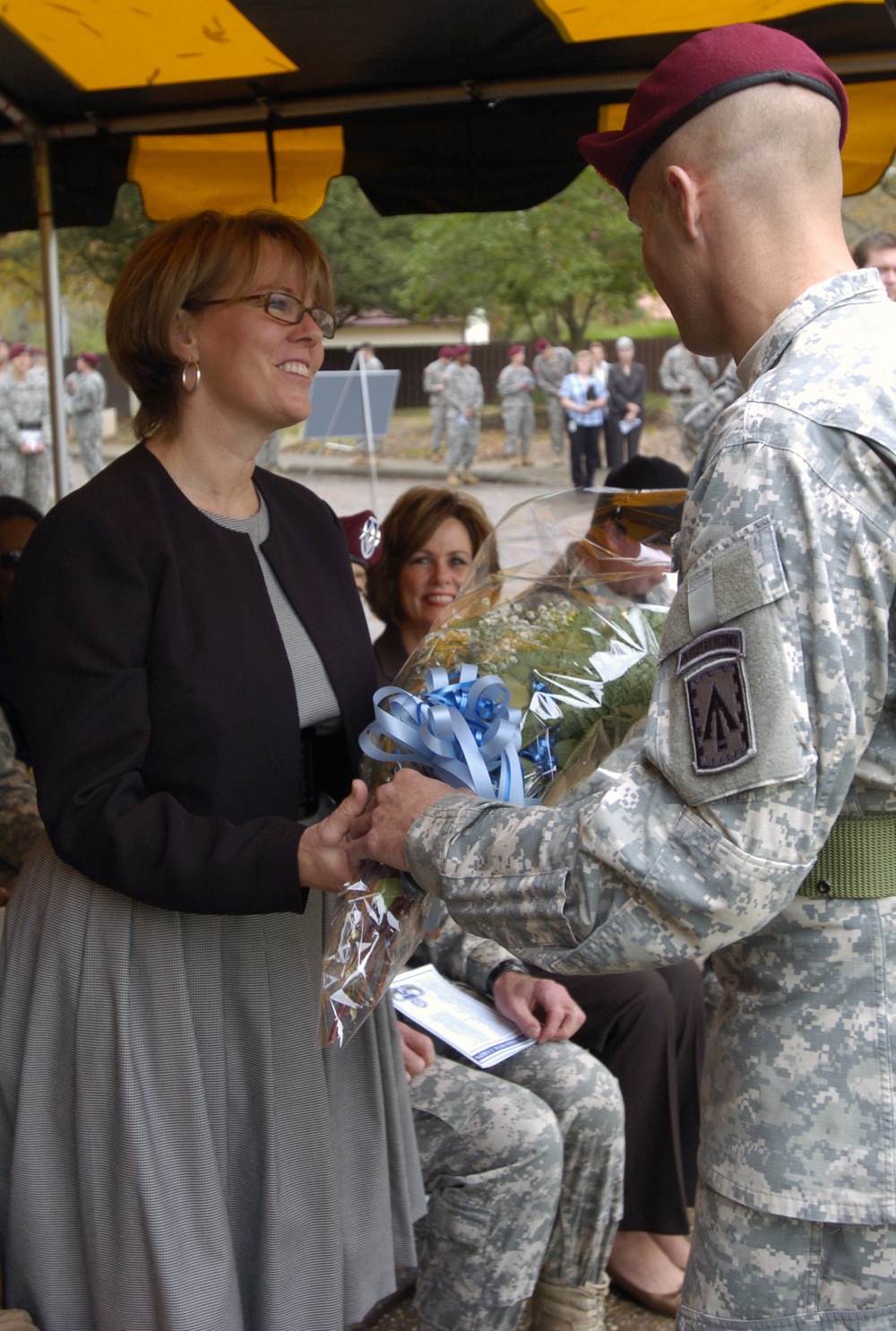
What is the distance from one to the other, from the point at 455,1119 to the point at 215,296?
166 centimetres

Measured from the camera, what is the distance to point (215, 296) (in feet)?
7.27

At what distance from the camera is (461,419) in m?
21.2

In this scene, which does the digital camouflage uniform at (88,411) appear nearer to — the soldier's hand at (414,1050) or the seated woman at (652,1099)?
the seated woman at (652,1099)

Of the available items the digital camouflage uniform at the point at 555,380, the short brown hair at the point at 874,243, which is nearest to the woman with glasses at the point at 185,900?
the short brown hair at the point at 874,243

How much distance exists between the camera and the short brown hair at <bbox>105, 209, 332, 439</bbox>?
221 centimetres

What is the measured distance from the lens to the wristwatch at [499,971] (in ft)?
9.17

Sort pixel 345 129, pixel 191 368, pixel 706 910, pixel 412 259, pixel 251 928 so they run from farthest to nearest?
pixel 412 259 → pixel 345 129 → pixel 191 368 → pixel 251 928 → pixel 706 910

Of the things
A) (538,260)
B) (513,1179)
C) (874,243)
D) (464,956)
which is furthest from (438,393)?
(513,1179)

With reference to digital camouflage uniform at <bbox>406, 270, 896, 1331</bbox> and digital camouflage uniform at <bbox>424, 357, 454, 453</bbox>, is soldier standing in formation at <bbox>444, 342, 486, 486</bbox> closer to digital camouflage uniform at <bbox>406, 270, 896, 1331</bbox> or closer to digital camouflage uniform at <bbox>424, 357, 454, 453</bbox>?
digital camouflage uniform at <bbox>424, 357, 454, 453</bbox>

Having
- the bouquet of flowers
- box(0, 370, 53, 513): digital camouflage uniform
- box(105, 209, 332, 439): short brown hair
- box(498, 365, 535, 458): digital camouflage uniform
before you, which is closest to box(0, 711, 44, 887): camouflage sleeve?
box(105, 209, 332, 439): short brown hair

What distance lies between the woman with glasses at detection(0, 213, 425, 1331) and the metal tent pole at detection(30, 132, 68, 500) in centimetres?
249

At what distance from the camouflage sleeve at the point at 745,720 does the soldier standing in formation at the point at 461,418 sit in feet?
65.8

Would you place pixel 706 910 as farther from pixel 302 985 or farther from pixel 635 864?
pixel 302 985

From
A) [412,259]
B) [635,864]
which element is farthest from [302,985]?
[412,259]
